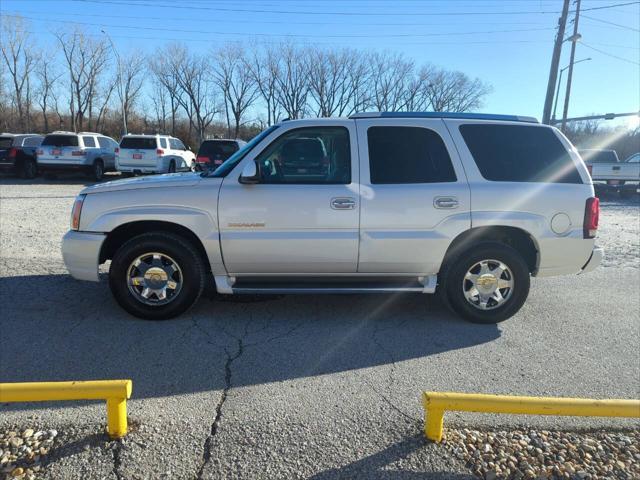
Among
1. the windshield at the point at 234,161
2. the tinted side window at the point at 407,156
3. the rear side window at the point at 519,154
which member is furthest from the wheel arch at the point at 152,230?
the rear side window at the point at 519,154

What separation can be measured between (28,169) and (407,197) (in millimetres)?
20125

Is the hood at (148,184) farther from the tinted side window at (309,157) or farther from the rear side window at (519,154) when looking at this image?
the rear side window at (519,154)

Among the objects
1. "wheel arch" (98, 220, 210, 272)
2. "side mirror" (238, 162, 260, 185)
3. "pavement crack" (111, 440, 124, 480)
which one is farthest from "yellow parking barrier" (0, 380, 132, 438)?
"side mirror" (238, 162, 260, 185)

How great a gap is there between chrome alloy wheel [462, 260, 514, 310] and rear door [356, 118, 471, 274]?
1.23 ft

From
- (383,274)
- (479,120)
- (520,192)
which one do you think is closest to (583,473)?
(383,274)

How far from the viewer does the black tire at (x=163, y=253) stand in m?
4.03

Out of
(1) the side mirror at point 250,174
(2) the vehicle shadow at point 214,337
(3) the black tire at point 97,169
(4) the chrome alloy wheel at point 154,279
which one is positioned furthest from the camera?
(3) the black tire at point 97,169

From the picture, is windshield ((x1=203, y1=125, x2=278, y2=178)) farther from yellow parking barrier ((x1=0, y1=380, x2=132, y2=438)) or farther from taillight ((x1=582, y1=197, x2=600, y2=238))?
taillight ((x1=582, y1=197, x2=600, y2=238))

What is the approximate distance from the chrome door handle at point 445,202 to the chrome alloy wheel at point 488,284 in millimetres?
628

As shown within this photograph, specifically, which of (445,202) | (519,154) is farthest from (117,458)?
(519,154)

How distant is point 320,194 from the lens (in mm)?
4000

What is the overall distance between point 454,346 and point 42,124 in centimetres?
6826

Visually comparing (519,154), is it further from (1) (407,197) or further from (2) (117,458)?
(2) (117,458)

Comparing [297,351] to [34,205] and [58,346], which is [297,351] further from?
[34,205]
